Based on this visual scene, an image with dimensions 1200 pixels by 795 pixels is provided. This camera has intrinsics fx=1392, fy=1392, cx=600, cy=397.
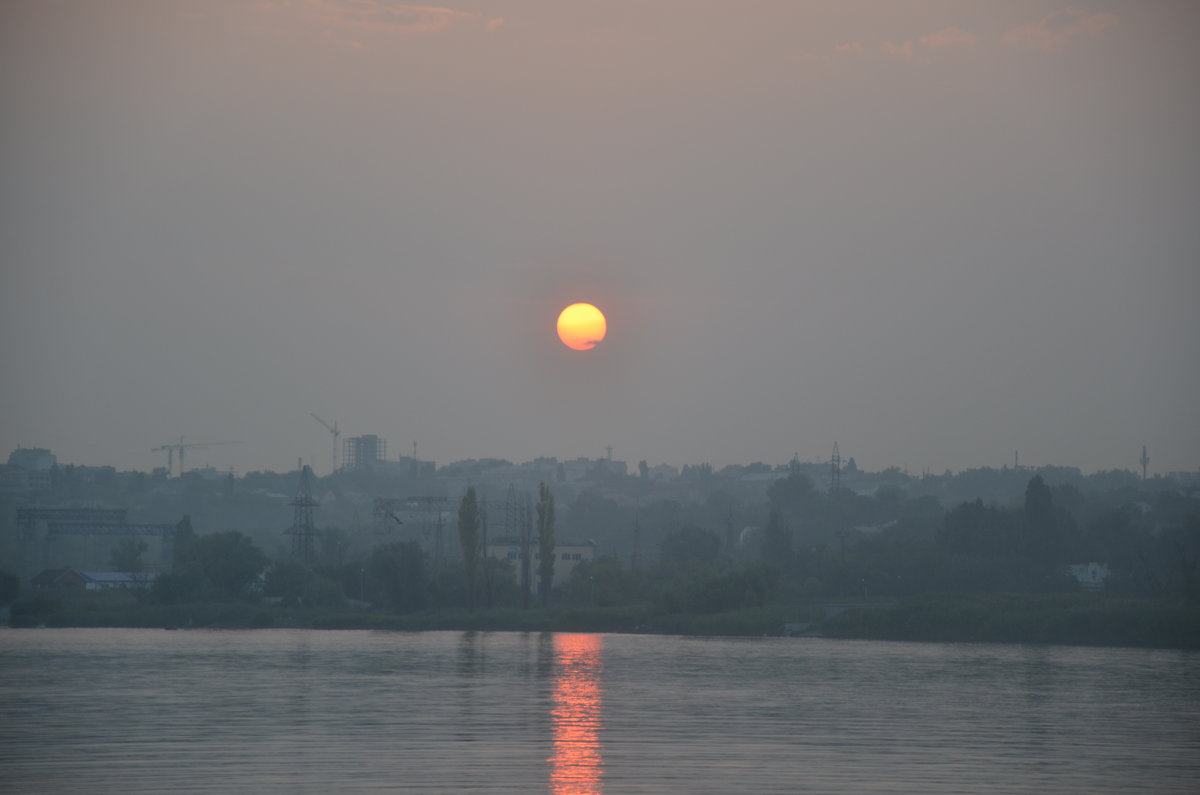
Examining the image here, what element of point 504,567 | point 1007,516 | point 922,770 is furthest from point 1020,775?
point 1007,516

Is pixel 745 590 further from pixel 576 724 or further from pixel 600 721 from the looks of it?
pixel 576 724

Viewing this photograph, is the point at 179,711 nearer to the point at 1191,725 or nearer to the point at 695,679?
the point at 695,679

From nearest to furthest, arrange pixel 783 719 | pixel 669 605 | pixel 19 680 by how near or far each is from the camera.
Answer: pixel 783 719
pixel 19 680
pixel 669 605

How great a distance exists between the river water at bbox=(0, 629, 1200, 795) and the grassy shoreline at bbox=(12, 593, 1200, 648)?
197 inches

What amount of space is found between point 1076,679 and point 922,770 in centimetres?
2712

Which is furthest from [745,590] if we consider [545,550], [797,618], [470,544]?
[470,544]

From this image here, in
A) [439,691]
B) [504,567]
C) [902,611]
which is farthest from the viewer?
[504,567]

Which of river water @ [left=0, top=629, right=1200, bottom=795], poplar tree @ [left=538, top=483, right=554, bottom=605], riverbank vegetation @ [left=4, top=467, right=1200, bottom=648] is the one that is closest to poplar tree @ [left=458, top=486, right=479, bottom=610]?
riverbank vegetation @ [left=4, top=467, right=1200, bottom=648]

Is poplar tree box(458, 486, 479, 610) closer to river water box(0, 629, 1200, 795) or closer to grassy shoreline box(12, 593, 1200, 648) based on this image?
grassy shoreline box(12, 593, 1200, 648)

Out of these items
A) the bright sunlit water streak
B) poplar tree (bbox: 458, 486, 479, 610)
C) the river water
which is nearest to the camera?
the bright sunlit water streak

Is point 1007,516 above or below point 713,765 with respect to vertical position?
above

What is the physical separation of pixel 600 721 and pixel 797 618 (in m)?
46.3

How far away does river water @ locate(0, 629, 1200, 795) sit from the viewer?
30156 millimetres

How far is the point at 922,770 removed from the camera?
31.3 metres
